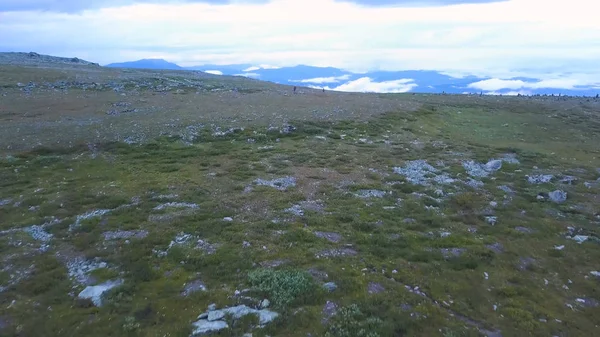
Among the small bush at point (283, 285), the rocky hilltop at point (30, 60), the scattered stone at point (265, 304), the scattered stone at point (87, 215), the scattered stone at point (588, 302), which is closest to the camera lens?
the scattered stone at point (265, 304)

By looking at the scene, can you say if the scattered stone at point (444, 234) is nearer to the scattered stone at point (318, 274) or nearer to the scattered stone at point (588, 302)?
the scattered stone at point (588, 302)

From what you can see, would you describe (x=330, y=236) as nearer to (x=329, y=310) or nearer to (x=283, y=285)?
(x=283, y=285)

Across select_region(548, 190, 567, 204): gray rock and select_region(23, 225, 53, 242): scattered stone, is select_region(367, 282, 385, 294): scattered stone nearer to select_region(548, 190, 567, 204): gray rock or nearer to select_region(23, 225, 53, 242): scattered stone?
select_region(23, 225, 53, 242): scattered stone

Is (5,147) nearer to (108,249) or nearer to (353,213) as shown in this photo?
(108,249)

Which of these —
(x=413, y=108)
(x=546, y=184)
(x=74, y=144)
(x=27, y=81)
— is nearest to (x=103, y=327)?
(x=74, y=144)

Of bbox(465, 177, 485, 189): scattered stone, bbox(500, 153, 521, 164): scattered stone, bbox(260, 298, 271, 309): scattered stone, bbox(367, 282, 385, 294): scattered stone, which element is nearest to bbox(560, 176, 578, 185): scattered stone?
bbox(500, 153, 521, 164): scattered stone

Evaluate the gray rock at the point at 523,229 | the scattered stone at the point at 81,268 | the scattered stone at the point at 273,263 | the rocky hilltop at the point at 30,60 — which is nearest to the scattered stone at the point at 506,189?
the gray rock at the point at 523,229

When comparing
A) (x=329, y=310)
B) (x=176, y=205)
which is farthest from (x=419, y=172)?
(x=329, y=310)
